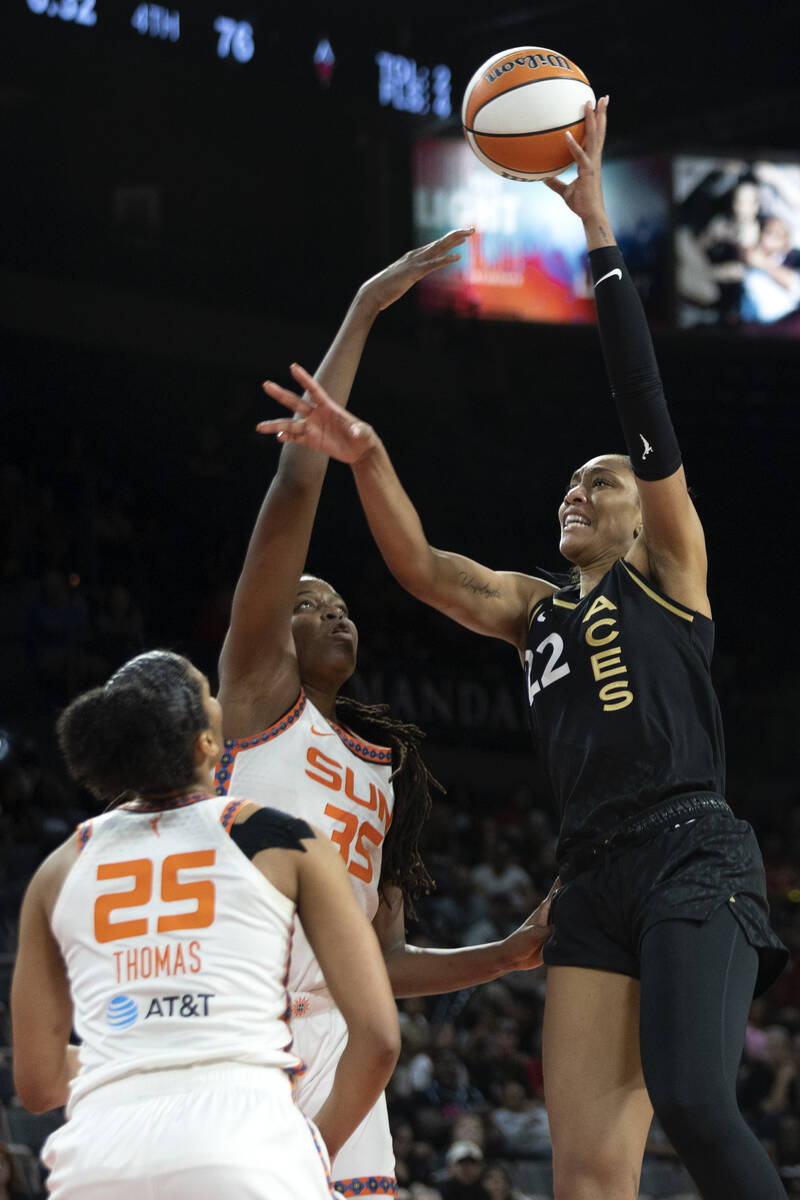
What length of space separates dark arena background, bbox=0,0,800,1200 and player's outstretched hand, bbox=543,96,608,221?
367 inches

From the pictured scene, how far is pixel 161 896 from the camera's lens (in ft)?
8.29

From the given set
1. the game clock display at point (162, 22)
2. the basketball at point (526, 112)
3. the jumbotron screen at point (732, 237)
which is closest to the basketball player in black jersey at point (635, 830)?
the basketball at point (526, 112)

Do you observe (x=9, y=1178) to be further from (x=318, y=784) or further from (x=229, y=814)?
(x=229, y=814)

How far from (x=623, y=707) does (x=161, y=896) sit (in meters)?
1.35

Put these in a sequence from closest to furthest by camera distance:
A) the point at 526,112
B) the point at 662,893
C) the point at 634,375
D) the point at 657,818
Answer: the point at 662,893 < the point at 657,818 < the point at 634,375 < the point at 526,112

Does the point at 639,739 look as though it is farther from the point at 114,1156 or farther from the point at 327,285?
the point at 327,285

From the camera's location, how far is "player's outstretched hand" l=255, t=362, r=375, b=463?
3414 mm

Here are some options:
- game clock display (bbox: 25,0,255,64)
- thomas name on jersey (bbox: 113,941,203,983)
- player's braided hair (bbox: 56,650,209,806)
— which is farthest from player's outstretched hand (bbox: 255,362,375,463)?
game clock display (bbox: 25,0,255,64)

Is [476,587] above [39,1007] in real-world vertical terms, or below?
above

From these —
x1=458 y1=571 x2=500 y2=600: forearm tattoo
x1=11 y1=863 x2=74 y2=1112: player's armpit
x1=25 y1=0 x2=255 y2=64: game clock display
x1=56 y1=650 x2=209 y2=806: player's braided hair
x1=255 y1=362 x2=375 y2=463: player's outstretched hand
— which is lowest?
x1=11 y1=863 x2=74 y2=1112: player's armpit

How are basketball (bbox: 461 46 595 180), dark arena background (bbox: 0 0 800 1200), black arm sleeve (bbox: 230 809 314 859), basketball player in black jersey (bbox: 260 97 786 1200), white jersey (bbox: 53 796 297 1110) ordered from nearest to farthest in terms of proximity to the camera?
white jersey (bbox: 53 796 297 1110)
black arm sleeve (bbox: 230 809 314 859)
basketball player in black jersey (bbox: 260 97 786 1200)
basketball (bbox: 461 46 595 180)
dark arena background (bbox: 0 0 800 1200)

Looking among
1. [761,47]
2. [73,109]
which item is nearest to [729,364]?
[761,47]

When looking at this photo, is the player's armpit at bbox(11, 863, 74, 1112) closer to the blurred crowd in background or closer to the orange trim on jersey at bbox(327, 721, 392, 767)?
the orange trim on jersey at bbox(327, 721, 392, 767)

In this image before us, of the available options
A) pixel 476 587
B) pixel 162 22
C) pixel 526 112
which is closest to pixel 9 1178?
pixel 476 587
